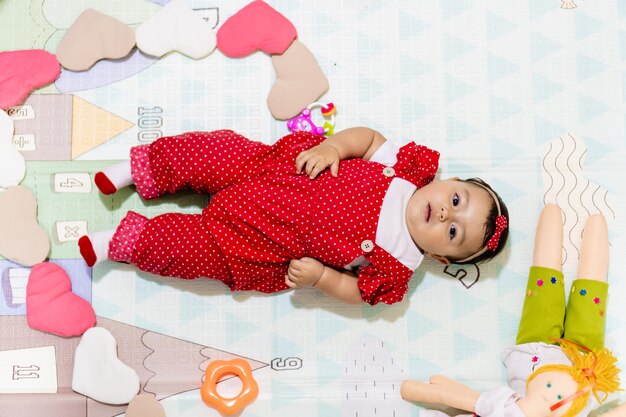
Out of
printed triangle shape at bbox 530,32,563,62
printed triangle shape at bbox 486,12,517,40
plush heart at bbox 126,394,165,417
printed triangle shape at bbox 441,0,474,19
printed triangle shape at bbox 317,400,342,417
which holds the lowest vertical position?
plush heart at bbox 126,394,165,417

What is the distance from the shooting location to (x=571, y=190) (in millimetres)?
1543

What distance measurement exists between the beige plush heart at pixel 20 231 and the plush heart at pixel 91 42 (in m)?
0.30

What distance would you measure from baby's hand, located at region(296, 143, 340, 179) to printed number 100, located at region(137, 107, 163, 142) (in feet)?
1.12

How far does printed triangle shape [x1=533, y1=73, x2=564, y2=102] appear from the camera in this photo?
158 centimetres

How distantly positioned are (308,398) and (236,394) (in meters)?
0.15

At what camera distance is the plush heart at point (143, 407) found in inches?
56.8

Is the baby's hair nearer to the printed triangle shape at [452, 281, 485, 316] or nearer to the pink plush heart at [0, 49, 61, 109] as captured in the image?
the printed triangle shape at [452, 281, 485, 316]

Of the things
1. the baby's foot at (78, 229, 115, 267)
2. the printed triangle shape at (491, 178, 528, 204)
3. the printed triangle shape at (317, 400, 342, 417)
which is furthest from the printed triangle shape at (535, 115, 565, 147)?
the baby's foot at (78, 229, 115, 267)

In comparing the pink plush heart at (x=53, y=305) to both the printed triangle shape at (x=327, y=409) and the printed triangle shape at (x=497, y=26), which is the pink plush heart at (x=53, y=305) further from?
the printed triangle shape at (x=497, y=26)

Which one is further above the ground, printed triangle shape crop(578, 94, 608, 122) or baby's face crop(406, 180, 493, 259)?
printed triangle shape crop(578, 94, 608, 122)

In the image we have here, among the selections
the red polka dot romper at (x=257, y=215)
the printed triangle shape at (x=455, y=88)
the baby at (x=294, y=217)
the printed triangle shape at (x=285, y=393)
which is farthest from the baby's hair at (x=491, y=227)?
the printed triangle shape at (x=285, y=393)

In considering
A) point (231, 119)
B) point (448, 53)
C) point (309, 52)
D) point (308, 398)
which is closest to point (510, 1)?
point (448, 53)

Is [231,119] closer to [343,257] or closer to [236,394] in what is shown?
[343,257]

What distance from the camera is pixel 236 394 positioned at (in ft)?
4.84
